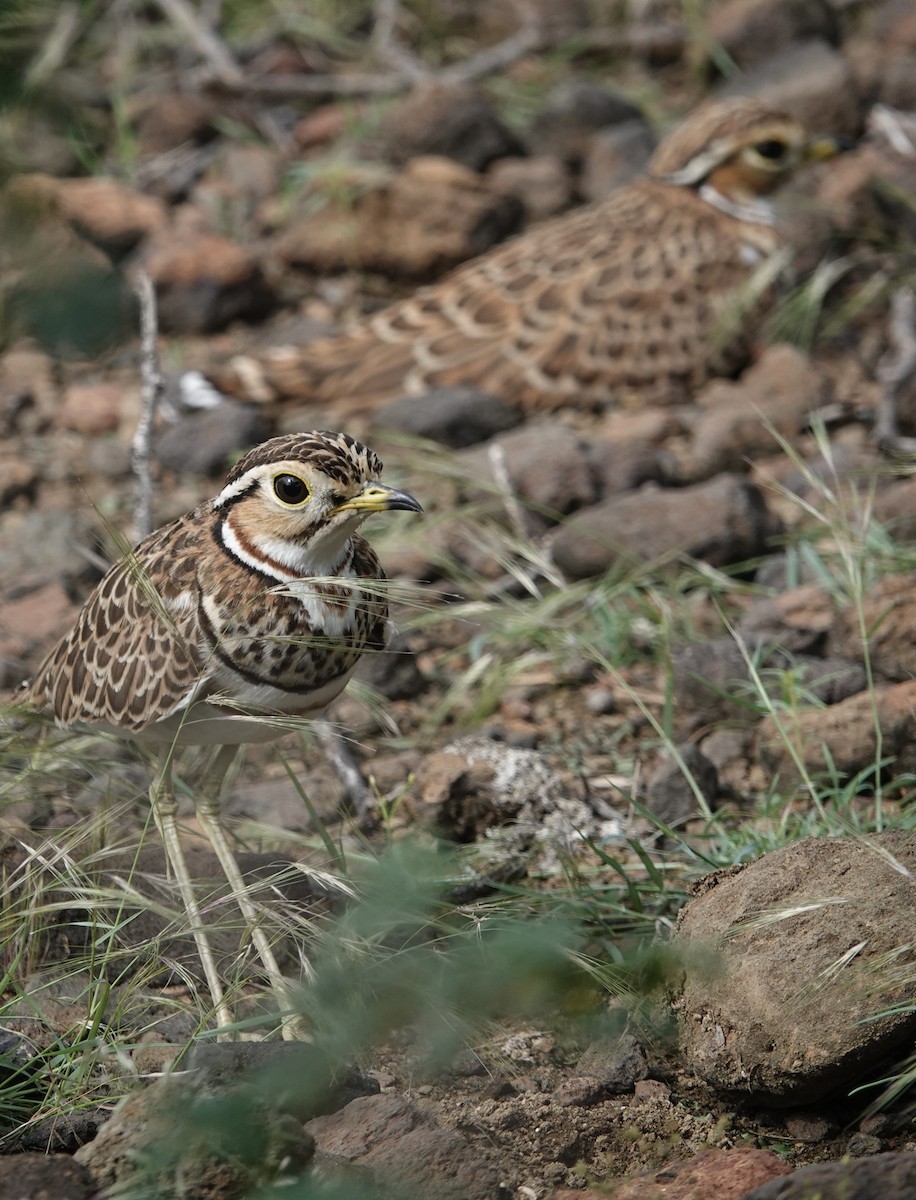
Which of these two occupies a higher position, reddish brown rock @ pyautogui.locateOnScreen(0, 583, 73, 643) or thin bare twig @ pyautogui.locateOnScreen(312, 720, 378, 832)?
reddish brown rock @ pyautogui.locateOnScreen(0, 583, 73, 643)

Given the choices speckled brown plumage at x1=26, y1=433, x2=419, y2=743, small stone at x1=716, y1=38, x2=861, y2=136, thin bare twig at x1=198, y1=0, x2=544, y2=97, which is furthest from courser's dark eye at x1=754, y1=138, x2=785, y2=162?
speckled brown plumage at x1=26, y1=433, x2=419, y2=743

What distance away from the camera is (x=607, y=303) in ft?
20.8

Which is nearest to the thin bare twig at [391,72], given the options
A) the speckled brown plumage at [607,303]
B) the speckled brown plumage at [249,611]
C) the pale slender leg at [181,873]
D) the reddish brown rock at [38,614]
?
the speckled brown plumage at [607,303]

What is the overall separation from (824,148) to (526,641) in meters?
2.96

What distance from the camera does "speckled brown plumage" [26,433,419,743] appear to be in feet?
10.7

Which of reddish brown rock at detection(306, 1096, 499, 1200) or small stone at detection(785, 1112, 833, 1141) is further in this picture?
small stone at detection(785, 1112, 833, 1141)

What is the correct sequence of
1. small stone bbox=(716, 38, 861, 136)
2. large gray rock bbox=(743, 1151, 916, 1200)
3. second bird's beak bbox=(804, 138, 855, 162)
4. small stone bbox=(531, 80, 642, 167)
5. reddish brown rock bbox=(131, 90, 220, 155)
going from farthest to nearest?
reddish brown rock bbox=(131, 90, 220, 155) < small stone bbox=(531, 80, 642, 167) < small stone bbox=(716, 38, 861, 136) < second bird's beak bbox=(804, 138, 855, 162) < large gray rock bbox=(743, 1151, 916, 1200)

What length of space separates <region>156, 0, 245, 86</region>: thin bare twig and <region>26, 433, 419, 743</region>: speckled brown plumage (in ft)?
16.5

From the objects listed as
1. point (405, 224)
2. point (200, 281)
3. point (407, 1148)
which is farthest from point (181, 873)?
point (405, 224)

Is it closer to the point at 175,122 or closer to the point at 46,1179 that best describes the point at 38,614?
the point at 46,1179

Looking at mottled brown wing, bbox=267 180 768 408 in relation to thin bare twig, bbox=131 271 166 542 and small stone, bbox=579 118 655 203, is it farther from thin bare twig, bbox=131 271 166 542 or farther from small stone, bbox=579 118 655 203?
thin bare twig, bbox=131 271 166 542

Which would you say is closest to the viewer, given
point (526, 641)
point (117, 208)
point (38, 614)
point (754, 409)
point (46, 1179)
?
point (46, 1179)

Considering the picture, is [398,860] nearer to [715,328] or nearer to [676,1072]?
[676,1072]

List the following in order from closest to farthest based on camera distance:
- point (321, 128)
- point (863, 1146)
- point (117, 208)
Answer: point (863, 1146) → point (117, 208) → point (321, 128)
